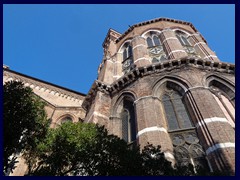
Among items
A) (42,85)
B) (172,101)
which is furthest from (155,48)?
(42,85)

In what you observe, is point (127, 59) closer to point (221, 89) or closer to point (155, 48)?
point (155, 48)

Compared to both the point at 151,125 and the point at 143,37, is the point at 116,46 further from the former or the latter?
the point at 151,125

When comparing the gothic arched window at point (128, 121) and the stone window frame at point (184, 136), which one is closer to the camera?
the stone window frame at point (184, 136)

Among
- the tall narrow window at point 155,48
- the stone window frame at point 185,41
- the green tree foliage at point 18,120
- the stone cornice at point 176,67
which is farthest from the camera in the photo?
the stone window frame at point 185,41

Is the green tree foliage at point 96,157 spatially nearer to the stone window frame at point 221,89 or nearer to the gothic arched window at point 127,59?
the stone window frame at point 221,89

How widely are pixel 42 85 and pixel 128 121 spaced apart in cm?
1753

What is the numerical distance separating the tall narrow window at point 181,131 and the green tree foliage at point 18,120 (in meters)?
6.37

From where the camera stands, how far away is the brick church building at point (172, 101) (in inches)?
381

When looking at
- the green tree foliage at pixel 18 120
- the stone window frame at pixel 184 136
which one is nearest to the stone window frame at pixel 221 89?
the stone window frame at pixel 184 136

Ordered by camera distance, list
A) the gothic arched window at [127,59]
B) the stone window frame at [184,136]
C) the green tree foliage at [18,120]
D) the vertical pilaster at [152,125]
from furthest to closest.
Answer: the gothic arched window at [127,59]
the vertical pilaster at [152,125]
the stone window frame at [184,136]
the green tree foliage at [18,120]

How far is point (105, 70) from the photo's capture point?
1827cm

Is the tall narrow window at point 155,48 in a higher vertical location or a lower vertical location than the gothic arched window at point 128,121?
higher

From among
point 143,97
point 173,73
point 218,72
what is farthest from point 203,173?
point 218,72

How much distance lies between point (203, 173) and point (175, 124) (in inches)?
244
